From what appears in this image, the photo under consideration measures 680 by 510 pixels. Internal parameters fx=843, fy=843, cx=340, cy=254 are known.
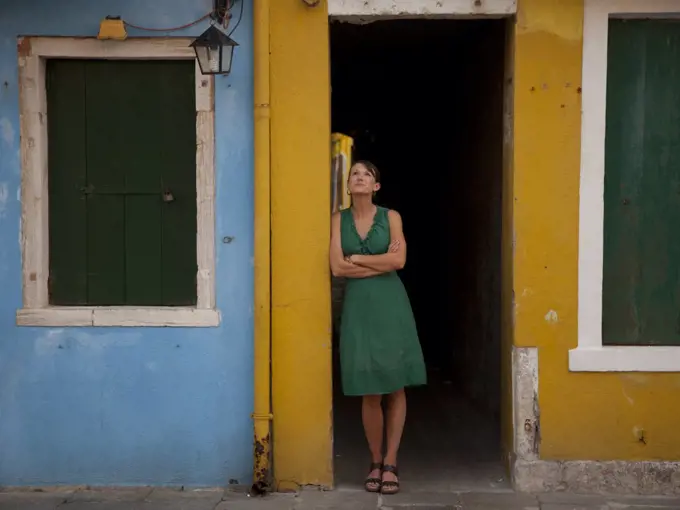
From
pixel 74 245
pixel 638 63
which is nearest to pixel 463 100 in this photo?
pixel 638 63

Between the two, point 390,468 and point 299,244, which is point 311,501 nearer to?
point 390,468

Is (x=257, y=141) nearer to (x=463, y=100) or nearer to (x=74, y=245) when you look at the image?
(x=74, y=245)

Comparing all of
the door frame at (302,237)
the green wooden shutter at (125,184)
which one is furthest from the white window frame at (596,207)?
the green wooden shutter at (125,184)

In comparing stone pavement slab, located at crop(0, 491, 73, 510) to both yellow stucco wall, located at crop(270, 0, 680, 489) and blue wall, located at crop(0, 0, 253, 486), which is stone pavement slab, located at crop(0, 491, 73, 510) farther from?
yellow stucco wall, located at crop(270, 0, 680, 489)

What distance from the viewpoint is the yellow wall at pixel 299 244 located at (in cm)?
532

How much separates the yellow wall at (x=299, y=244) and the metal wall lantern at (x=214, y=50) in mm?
331

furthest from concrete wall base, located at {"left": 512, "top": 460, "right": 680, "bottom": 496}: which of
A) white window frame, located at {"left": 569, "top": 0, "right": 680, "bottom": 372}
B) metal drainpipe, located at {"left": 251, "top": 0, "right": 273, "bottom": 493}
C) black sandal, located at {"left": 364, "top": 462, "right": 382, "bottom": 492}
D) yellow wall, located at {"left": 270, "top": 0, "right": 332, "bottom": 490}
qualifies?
metal drainpipe, located at {"left": 251, "top": 0, "right": 273, "bottom": 493}

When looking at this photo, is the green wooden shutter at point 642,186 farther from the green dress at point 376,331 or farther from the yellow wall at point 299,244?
the yellow wall at point 299,244

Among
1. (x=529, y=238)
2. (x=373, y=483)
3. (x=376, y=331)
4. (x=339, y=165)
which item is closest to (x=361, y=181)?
(x=339, y=165)

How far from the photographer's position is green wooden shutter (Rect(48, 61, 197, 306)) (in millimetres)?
5516

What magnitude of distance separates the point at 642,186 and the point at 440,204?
16.2 ft

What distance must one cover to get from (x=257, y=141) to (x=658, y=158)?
256cm

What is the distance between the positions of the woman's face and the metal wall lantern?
100 centimetres

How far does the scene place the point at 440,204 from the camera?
33.8 ft
